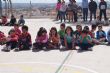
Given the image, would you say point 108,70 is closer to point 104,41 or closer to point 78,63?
point 78,63

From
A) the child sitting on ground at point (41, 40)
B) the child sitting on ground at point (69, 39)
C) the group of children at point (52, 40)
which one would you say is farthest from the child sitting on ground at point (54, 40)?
the child sitting on ground at point (69, 39)

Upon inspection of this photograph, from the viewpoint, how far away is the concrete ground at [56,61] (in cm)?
862

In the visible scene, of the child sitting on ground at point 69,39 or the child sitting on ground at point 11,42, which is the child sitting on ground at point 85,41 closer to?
Result: the child sitting on ground at point 69,39

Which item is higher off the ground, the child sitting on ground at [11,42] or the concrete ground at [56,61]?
the child sitting on ground at [11,42]

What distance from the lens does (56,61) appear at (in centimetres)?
972

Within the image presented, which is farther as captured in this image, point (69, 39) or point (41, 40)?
point (41, 40)

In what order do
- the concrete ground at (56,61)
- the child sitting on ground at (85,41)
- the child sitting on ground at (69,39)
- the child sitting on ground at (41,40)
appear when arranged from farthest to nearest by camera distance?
the child sitting on ground at (41,40) → the child sitting on ground at (69,39) → the child sitting on ground at (85,41) → the concrete ground at (56,61)

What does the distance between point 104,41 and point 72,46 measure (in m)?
1.56

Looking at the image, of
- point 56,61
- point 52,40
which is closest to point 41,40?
point 52,40

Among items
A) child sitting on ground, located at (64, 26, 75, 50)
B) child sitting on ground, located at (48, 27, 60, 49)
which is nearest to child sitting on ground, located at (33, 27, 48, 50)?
child sitting on ground, located at (48, 27, 60, 49)

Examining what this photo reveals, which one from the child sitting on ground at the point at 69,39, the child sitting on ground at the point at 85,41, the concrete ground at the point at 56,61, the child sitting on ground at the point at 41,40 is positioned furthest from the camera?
the child sitting on ground at the point at 41,40

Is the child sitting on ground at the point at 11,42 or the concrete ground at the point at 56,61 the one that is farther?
the child sitting on ground at the point at 11,42

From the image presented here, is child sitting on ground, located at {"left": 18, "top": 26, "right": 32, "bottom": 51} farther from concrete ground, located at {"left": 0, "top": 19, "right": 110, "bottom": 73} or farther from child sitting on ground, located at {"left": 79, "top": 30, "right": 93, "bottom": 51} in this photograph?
child sitting on ground, located at {"left": 79, "top": 30, "right": 93, "bottom": 51}

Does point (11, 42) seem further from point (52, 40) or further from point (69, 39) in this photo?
point (69, 39)
